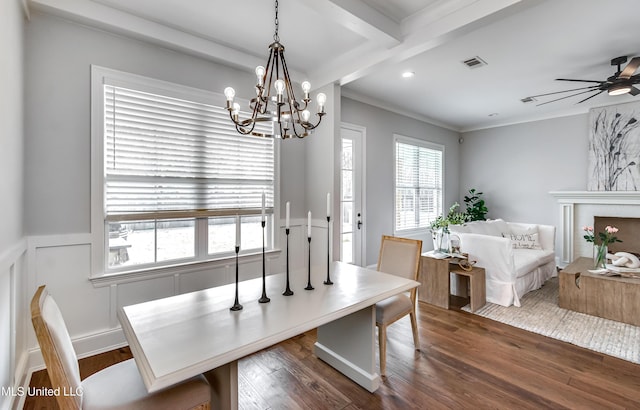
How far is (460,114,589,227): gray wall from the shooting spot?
5.19m

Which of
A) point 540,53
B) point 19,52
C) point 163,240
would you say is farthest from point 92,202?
point 540,53

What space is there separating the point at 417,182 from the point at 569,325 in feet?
10.4

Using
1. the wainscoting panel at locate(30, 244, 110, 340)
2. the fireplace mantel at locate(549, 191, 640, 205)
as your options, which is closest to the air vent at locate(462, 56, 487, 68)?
the fireplace mantel at locate(549, 191, 640, 205)

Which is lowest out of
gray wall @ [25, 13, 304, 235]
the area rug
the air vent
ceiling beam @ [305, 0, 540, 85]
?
the area rug

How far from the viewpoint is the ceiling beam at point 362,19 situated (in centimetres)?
219

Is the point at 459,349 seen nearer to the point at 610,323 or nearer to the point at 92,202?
the point at 610,323

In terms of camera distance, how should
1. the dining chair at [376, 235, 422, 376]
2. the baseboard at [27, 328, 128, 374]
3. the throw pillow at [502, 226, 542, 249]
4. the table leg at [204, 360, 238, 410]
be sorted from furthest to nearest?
the throw pillow at [502, 226, 542, 249] < the baseboard at [27, 328, 128, 374] < the dining chair at [376, 235, 422, 376] < the table leg at [204, 360, 238, 410]

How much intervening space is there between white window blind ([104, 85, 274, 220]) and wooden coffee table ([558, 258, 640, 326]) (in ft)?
12.2

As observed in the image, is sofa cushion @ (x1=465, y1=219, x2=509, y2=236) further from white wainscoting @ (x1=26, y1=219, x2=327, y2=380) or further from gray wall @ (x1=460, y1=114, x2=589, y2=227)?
white wainscoting @ (x1=26, y1=219, x2=327, y2=380)

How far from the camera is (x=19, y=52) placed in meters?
1.99

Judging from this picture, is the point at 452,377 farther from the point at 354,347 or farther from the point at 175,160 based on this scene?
the point at 175,160

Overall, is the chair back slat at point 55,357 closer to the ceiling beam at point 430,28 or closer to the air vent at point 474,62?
the ceiling beam at point 430,28

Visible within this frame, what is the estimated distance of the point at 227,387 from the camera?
132cm

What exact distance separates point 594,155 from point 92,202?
7.01 metres
